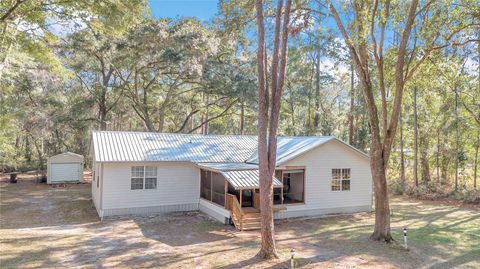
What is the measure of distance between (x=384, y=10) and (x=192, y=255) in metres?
9.23

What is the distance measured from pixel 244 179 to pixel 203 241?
3008mm

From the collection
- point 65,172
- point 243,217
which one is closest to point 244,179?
point 243,217

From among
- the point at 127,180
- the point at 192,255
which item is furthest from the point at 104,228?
the point at 192,255

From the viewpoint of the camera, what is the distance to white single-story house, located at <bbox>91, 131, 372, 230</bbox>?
1391 centimetres

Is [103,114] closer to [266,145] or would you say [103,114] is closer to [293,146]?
[293,146]

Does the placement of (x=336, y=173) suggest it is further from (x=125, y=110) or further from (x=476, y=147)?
(x=125, y=110)

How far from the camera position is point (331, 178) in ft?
51.1

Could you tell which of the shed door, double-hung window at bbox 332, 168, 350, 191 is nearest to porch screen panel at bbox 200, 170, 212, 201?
double-hung window at bbox 332, 168, 350, 191

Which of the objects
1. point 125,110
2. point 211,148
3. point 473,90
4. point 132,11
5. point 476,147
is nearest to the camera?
point 132,11

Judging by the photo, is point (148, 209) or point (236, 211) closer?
point (236, 211)

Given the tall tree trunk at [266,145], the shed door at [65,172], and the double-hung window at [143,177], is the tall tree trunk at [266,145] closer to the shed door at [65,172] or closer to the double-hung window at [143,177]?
the double-hung window at [143,177]

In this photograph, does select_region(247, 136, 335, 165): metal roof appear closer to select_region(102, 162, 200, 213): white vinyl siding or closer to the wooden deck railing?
the wooden deck railing

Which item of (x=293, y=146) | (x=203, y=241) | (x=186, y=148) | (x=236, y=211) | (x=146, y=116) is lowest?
(x=203, y=241)

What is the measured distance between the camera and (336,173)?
620 inches
